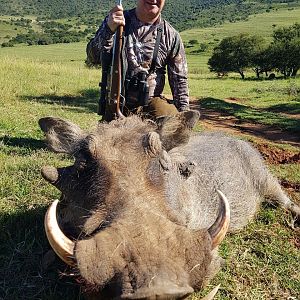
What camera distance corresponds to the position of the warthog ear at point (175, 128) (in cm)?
295

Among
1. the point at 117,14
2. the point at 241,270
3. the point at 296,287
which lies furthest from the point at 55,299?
the point at 117,14

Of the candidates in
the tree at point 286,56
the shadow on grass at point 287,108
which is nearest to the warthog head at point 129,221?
the shadow on grass at point 287,108

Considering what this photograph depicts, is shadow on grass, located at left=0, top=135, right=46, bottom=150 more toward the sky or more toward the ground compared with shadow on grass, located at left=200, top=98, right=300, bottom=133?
more toward the sky

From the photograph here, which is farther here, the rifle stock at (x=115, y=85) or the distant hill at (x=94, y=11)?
the distant hill at (x=94, y=11)

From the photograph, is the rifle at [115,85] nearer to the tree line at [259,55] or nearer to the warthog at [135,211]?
the warthog at [135,211]

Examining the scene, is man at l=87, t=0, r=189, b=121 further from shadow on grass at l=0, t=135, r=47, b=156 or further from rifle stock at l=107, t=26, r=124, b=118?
shadow on grass at l=0, t=135, r=47, b=156

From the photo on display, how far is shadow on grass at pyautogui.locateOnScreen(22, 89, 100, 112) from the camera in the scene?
11.7m

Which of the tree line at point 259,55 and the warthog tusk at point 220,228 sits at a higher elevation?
the warthog tusk at point 220,228

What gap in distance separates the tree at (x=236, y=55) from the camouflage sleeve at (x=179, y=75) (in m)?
34.1

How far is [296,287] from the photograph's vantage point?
3170 mm

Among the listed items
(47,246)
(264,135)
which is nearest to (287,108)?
(264,135)

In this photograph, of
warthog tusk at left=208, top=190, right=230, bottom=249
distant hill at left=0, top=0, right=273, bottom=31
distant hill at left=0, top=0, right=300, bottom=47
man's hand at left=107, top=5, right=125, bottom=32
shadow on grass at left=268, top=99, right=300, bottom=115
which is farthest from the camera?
distant hill at left=0, top=0, right=273, bottom=31

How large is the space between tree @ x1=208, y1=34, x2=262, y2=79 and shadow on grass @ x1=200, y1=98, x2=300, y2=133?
76.7ft

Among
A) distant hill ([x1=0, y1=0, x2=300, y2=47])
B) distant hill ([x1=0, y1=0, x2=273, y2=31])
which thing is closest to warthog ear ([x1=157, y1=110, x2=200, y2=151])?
distant hill ([x1=0, y1=0, x2=300, y2=47])
